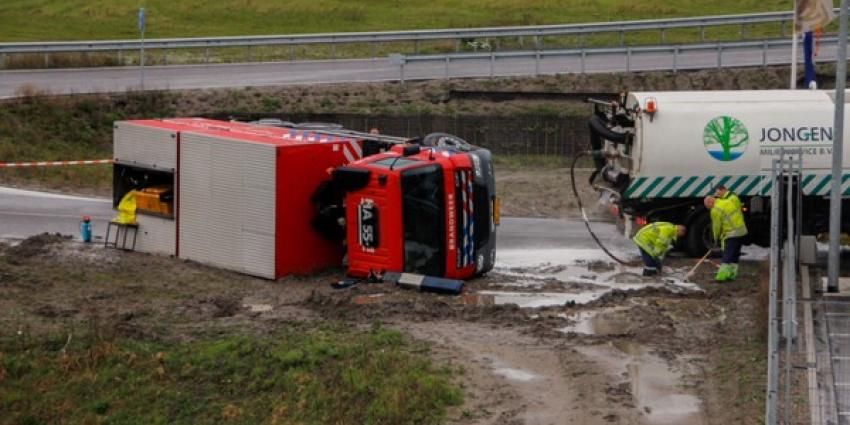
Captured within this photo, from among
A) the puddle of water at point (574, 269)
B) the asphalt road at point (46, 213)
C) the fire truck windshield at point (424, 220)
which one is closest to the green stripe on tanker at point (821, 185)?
the puddle of water at point (574, 269)

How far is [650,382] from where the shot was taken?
43.9 feet

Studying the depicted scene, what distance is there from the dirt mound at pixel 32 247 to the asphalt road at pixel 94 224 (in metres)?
0.82

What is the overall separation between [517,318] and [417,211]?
7.91ft

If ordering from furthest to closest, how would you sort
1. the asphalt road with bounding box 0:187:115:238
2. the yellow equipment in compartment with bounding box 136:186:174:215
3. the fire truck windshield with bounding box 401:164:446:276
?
the asphalt road with bounding box 0:187:115:238
the yellow equipment in compartment with bounding box 136:186:174:215
the fire truck windshield with bounding box 401:164:446:276

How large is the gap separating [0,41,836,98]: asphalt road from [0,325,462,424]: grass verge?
1947 centimetres

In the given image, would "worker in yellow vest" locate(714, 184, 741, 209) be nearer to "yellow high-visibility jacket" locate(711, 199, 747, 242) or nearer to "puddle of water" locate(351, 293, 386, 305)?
"yellow high-visibility jacket" locate(711, 199, 747, 242)

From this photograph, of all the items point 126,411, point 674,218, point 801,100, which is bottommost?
point 126,411

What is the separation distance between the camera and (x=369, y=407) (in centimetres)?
1275

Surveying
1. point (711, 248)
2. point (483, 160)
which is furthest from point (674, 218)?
point (483, 160)

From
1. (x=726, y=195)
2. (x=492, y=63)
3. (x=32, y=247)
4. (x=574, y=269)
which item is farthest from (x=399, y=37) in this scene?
(x=726, y=195)

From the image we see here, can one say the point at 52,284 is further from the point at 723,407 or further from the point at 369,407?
the point at 723,407

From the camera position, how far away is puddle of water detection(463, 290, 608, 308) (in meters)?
17.2

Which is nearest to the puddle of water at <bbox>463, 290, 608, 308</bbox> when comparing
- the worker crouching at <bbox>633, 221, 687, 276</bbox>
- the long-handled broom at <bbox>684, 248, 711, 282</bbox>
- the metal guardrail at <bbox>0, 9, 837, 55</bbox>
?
the worker crouching at <bbox>633, 221, 687, 276</bbox>

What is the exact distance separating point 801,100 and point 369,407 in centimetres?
1061
